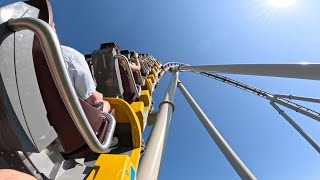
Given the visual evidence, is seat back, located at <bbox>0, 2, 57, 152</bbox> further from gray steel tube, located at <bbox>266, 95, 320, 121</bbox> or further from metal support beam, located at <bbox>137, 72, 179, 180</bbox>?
gray steel tube, located at <bbox>266, 95, 320, 121</bbox>

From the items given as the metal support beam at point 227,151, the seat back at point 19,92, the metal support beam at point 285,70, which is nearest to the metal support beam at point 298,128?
the metal support beam at point 227,151

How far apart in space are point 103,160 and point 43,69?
686mm

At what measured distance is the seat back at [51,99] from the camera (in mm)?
1041

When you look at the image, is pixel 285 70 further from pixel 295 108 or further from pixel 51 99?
pixel 295 108

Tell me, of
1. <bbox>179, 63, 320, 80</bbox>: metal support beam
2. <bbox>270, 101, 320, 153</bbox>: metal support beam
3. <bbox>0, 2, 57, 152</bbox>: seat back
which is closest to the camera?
<bbox>0, 2, 57, 152</bbox>: seat back

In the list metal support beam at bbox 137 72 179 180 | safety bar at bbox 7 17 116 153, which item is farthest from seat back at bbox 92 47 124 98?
safety bar at bbox 7 17 116 153

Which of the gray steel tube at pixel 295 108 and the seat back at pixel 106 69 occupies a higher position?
the seat back at pixel 106 69

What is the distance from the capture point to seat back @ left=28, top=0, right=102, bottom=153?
3.42ft

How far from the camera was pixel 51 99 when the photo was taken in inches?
44.1

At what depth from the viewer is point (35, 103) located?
1.01 metres

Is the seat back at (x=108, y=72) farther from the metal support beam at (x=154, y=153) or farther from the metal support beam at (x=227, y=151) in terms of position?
the metal support beam at (x=154, y=153)

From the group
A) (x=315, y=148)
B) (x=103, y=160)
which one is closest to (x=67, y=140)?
(x=103, y=160)

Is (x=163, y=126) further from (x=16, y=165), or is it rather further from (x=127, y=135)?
(x=16, y=165)

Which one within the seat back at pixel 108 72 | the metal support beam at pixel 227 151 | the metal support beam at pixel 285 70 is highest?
the metal support beam at pixel 285 70
